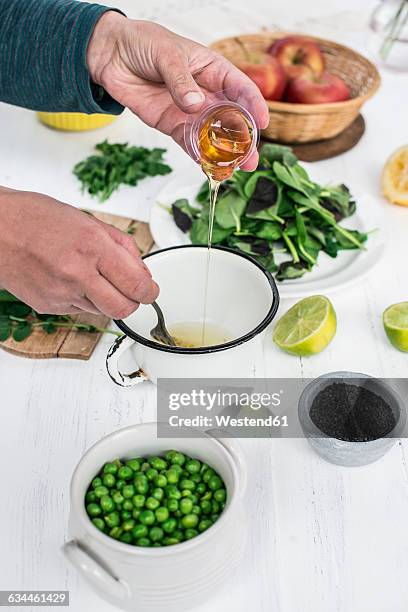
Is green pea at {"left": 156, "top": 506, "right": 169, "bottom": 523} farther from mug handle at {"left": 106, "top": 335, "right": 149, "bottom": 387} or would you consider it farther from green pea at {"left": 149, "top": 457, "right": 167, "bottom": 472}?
mug handle at {"left": 106, "top": 335, "right": 149, "bottom": 387}

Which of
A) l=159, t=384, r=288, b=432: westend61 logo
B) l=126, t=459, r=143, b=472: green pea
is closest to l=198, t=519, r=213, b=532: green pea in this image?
l=126, t=459, r=143, b=472: green pea

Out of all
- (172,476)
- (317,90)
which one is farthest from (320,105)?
(172,476)

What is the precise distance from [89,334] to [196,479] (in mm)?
423

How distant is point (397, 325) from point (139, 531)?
0.60 m

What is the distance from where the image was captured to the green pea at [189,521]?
826 mm

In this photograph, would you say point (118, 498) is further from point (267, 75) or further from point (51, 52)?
point (267, 75)

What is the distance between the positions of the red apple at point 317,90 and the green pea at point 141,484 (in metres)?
1.14

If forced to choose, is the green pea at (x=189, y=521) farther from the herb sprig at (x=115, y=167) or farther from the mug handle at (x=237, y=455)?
the herb sprig at (x=115, y=167)

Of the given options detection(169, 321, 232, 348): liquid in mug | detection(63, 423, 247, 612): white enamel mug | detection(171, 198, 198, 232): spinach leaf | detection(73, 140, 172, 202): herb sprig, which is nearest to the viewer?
detection(63, 423, 247, 612): white enamel mug

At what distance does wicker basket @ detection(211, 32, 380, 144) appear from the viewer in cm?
163

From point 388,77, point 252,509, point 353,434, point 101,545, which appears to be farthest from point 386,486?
point 388,77

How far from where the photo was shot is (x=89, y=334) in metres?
1.23

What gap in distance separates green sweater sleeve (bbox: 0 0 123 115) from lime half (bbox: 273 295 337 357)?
1.88 ft

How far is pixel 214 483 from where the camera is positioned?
0.87 m
